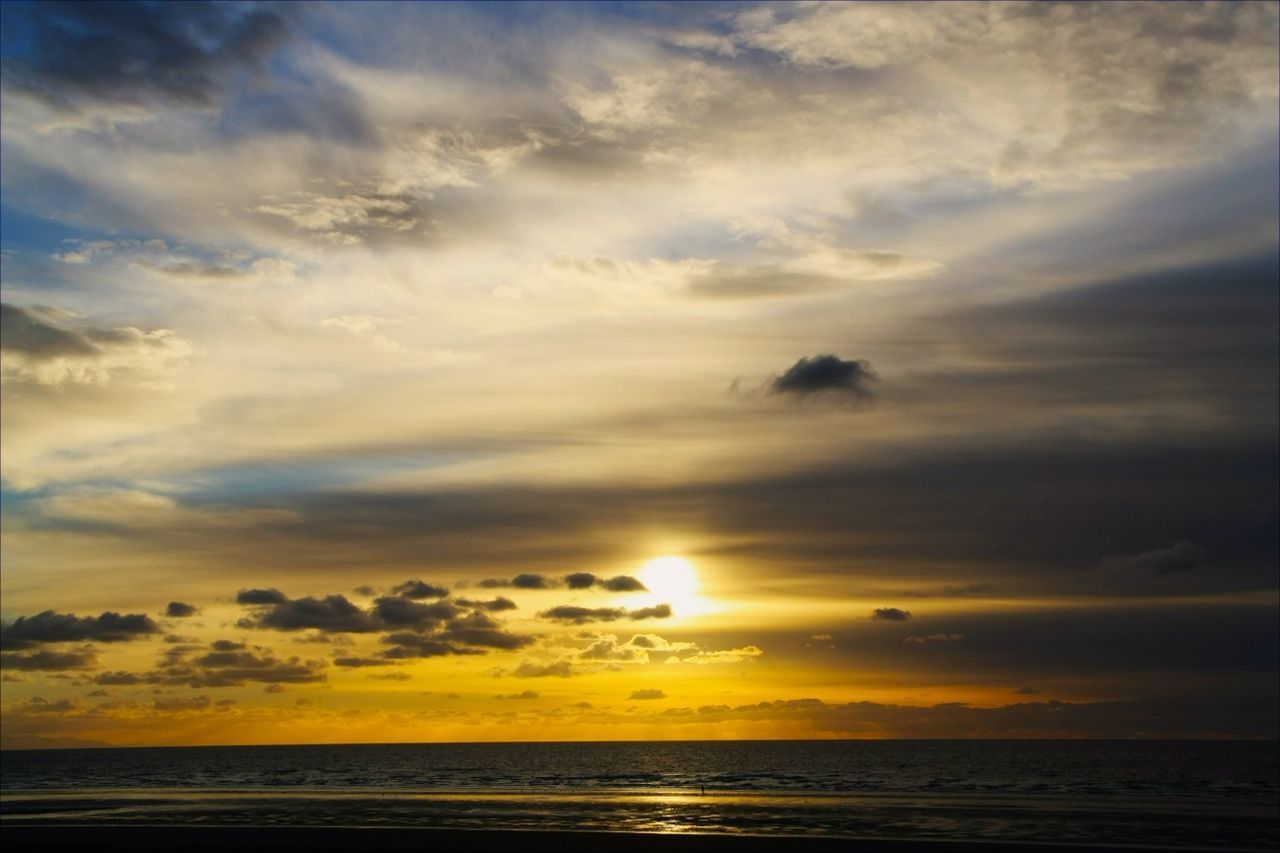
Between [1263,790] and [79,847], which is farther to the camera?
[1263,790]

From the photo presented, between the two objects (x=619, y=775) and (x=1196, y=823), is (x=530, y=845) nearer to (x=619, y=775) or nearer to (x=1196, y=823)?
(x=1196, y=823)

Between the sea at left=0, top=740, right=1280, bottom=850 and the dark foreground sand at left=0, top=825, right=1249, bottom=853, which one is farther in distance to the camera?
the sea at left=0, top=740, right=1280, bottom=850

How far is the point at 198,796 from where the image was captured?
114m

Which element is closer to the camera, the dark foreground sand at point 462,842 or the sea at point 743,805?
the dark foreground sand at point 462,842

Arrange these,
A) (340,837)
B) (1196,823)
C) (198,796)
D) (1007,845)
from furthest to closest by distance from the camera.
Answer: (198,796)
(1196,823)
(340,837)
(1007,845)

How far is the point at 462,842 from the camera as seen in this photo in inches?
2499

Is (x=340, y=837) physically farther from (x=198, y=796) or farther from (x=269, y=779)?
(x=269, y=779)

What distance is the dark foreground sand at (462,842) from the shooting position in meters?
60.3

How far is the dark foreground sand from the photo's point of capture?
198ft

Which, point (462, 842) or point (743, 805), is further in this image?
point (743, 805)

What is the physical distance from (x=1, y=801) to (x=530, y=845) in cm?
7370

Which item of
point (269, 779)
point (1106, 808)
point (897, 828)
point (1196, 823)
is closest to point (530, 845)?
point (897, 828)

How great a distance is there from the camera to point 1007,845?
60938 mm

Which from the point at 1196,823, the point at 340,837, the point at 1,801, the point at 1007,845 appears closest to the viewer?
the point at 1007,845
